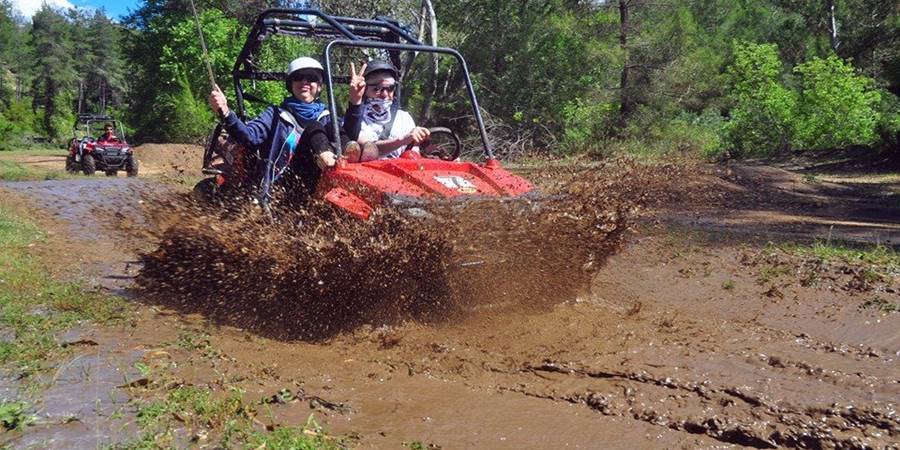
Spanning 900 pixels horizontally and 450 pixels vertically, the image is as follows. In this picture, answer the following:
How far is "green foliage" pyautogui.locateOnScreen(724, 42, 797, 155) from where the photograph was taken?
24.3 meters

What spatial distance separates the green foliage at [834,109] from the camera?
2288cm

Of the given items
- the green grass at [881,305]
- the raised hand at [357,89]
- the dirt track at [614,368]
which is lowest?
the dirt track at [614,368]

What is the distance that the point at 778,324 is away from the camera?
5.57 m

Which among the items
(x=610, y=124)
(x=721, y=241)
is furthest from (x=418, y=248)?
(x=610, y=124)

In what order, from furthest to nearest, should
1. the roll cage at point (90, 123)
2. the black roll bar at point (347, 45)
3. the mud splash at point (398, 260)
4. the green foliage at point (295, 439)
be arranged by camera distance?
the roll cage at point (90, 123), the black roll bar at point (347, 45), the mud splash at point (398, 260), the green foliage at point (295, 439)

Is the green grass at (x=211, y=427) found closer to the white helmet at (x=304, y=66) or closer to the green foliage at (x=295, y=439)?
the green foliage at (x=295, y=439)

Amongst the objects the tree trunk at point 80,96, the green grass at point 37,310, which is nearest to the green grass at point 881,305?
the green grass at point 37,310

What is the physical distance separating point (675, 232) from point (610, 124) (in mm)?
19096

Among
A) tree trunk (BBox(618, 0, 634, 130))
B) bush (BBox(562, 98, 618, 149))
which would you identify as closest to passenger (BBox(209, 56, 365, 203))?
bush (BBox(562, 98, 618, 149))

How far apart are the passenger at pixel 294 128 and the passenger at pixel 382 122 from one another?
9.8 inches

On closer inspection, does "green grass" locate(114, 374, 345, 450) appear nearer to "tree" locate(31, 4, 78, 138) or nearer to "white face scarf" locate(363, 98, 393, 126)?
"white face scarf" locate(363, 98, 393, 126)

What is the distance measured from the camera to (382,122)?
6426mm

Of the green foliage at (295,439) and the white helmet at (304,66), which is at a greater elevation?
the white helmet at (304,66)

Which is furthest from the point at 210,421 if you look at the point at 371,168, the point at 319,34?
the point at 319,34
